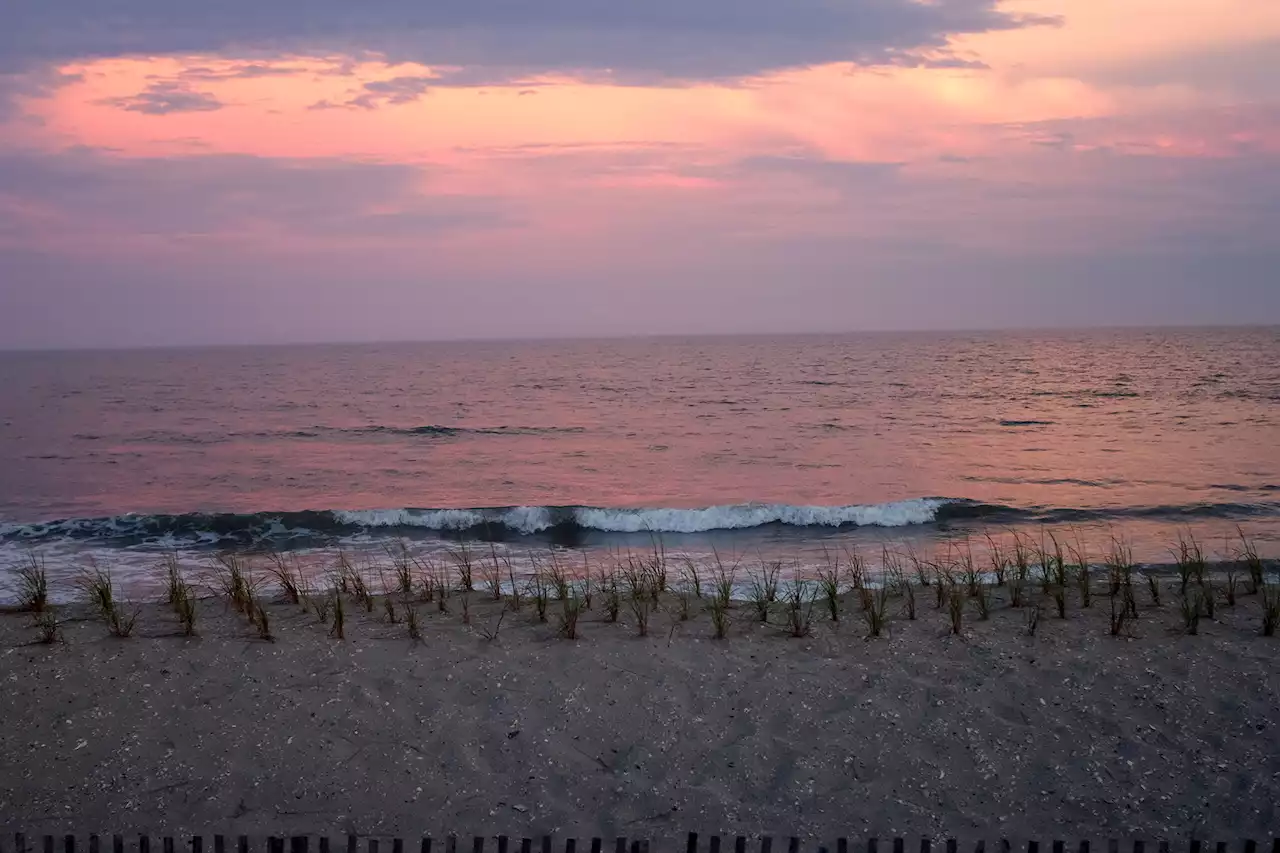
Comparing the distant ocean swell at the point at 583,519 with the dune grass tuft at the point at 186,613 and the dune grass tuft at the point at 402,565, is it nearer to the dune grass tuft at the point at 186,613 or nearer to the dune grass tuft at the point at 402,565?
the dune grass tuft at the point at 402,565

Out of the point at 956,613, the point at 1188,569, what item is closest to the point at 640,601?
the point at 956,613

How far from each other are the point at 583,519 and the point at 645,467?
7.26 m

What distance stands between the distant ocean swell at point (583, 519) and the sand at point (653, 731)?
8521 millimetres

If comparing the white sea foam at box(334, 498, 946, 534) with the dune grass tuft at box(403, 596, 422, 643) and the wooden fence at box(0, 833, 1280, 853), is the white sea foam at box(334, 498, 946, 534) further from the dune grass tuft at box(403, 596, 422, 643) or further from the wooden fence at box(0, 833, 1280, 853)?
the wooden fence at box(0, 833, 1280, 853)

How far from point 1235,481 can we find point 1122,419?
46.1 feet

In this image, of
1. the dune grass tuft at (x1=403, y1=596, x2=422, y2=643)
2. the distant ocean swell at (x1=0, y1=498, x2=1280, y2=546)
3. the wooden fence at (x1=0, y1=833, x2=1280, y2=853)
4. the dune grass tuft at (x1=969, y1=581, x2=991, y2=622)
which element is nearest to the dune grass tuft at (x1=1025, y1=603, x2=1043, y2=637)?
the dune grass tuft at (x1=969, y1=581, x2=991, y2=622)

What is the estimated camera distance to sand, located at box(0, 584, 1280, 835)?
557 cm

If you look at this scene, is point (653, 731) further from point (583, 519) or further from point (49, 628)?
point (583, 519)

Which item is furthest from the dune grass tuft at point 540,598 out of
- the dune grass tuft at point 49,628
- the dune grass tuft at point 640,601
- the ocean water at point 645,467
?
the ocean water at point 645,467

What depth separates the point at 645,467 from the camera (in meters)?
24.5

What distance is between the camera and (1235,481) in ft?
66.3

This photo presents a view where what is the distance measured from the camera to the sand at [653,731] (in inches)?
219

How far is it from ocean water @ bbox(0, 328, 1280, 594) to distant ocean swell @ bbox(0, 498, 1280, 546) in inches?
2.2

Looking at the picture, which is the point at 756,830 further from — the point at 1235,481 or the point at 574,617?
the point at 1235,481
